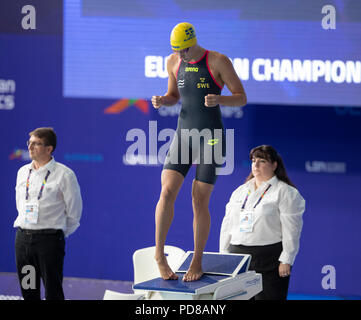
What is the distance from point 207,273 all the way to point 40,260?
1568 mm

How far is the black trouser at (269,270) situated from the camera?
478 centimetres

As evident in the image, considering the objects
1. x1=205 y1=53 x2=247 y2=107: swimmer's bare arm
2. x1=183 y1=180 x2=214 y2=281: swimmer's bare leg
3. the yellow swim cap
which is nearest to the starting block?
x1=183 y1=180 x2=214 y2=281: swimmer's bare leg

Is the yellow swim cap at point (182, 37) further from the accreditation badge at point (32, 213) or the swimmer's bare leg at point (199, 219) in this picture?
the accreditation badge at point (32, 213)

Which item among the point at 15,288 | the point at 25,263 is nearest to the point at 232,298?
the point at 25,263

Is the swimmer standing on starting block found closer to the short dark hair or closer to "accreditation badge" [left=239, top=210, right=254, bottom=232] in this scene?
"accreditation badge" [left=239, top=210, right=254, bottom=232]

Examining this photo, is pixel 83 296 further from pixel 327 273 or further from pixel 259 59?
pixel 259 59

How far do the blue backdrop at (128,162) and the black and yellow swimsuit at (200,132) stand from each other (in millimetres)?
2666

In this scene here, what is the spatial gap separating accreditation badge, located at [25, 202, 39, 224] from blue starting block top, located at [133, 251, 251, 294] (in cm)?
136

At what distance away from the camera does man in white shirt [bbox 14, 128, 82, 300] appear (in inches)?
192

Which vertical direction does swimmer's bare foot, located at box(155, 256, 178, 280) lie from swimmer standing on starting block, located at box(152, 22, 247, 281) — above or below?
below

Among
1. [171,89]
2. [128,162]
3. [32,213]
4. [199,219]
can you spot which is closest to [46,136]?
[32,213]

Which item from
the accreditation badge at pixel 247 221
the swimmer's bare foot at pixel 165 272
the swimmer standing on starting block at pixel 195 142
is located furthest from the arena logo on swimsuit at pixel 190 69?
the accreditation badge at pixel 247 221

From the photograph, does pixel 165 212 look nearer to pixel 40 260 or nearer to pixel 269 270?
pixel 269 270
